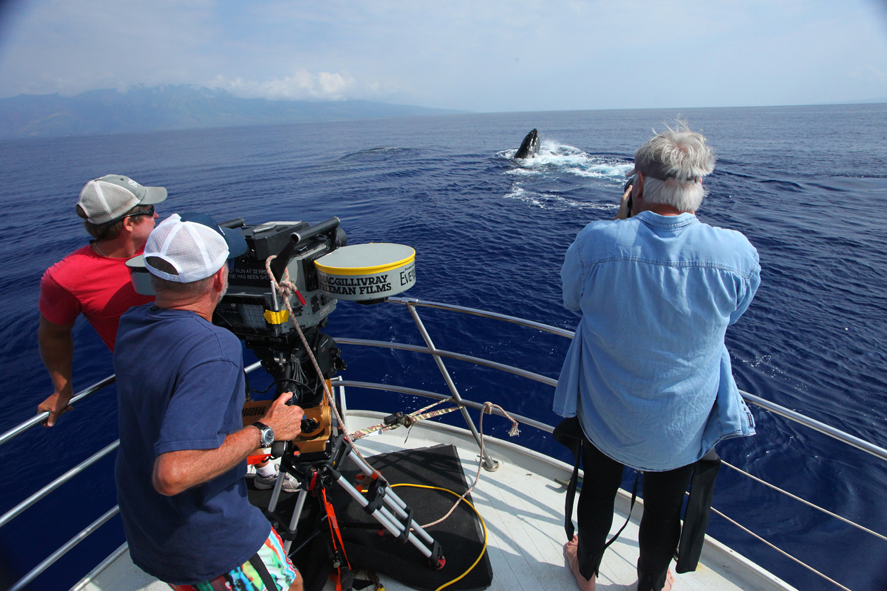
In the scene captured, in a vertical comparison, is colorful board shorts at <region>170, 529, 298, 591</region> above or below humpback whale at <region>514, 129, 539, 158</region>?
below

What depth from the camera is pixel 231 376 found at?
117cm

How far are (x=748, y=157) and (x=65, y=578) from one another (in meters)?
35.8

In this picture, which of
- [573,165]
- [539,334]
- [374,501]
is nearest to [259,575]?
[374,501]

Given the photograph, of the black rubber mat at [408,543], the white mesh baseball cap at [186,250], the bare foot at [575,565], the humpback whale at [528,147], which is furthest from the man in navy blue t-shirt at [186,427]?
the humpback whale at [528,147]

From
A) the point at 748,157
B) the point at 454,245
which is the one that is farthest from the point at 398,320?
the point at 748,157

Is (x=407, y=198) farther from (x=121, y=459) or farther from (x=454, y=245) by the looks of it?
A: (x=121, y=459)

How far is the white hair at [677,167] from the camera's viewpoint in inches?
52.7

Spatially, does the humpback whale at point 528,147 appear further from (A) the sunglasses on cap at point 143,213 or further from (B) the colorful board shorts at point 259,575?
(B) the colorful board shorts at point 259,575

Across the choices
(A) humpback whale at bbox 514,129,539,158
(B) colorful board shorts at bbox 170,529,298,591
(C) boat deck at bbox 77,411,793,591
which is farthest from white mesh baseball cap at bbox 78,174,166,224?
(A) humpback whale at bbox 514,129,539,158

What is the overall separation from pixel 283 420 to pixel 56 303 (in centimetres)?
152

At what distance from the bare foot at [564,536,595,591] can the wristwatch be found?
1672 mm

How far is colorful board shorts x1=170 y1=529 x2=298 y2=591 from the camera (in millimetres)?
1375

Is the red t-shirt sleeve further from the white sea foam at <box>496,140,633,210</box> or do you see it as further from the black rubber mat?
the white sea foam at <box>496,140,633,210</box>

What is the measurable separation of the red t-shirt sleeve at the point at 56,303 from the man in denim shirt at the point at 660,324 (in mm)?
2317
